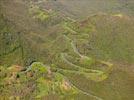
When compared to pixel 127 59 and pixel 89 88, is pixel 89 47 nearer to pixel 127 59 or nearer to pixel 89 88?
pixel 127 59

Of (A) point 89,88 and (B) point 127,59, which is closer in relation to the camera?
(A) point 89,88


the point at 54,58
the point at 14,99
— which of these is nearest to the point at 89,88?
the point at 14,99

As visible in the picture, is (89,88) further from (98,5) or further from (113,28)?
(98,5)

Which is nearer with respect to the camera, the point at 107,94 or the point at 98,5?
the point at 107,94

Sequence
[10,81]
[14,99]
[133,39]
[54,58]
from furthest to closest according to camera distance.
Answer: [133,39], [54,58], [10,81], [14,99]

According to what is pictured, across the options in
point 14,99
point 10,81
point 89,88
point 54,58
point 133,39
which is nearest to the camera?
point 14,99

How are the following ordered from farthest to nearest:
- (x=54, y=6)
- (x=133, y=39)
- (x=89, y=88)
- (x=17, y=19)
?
(x=54, y=6), (x=17, y=19), (x=133, y=39), (x=89, y=88)

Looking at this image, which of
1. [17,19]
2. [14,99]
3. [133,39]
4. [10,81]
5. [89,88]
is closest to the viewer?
[14,99]

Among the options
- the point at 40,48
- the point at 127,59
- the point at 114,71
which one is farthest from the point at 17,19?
the point at 114,71
